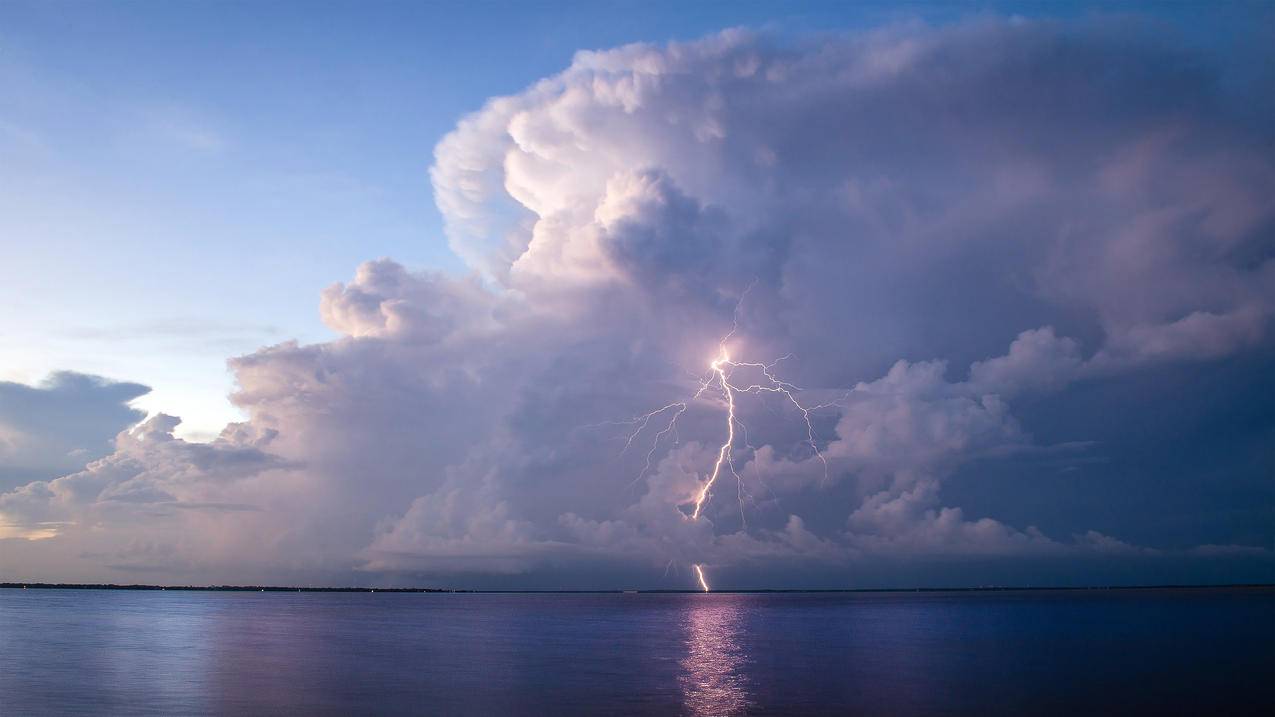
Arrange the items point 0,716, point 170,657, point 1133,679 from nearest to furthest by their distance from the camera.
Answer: point 0,716 → point 1133,679 → point 170,657

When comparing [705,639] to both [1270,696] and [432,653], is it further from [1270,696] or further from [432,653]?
Result: [1270,696]

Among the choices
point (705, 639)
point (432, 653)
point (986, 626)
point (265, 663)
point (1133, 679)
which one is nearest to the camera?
point (1133, 679)

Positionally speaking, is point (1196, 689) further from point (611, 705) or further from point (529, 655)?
point (529, 655)

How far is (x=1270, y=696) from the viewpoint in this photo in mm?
46094

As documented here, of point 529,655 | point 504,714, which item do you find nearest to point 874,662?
point 529,655

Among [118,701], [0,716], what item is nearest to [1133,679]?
A: [118,701]

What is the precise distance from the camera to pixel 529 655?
71.2 metres

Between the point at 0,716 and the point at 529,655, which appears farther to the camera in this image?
the point at 529,655

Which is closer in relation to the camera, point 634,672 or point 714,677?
point 714,677

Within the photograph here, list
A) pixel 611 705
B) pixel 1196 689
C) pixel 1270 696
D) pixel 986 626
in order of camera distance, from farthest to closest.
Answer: pixel 986 626 < pixel 1196 689 < pixel 1270 696 < pixel 611 705

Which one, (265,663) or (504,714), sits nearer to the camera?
(504,714)

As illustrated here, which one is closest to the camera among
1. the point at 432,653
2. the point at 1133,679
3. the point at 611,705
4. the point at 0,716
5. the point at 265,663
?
the point at 0,716

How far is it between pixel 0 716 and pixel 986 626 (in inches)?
4541

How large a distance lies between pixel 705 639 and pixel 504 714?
5742 centimetres
